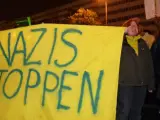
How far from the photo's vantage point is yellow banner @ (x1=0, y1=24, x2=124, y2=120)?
297 cm

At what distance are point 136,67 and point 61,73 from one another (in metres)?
→ 0.90

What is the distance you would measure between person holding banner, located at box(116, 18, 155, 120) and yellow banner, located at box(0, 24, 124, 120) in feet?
2.02

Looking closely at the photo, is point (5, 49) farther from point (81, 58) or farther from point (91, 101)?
point (91, 101)

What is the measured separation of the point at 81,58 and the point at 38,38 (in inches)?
16.7

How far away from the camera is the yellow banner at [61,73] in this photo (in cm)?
297

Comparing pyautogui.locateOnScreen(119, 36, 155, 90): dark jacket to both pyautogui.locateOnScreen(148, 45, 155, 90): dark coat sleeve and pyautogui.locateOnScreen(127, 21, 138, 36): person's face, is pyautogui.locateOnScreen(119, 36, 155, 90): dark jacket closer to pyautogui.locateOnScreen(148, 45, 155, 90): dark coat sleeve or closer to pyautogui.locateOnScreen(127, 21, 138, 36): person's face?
pyautogui.locateOnScreen(148, 45, 155, 90): dark coat sleeve

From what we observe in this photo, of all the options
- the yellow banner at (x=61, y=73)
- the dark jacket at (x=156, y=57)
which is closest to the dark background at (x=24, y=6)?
the dark jacket at (x=156, y=57)

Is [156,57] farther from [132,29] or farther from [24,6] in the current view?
[24,6]

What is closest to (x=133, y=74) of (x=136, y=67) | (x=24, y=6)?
(x=136, y=67)

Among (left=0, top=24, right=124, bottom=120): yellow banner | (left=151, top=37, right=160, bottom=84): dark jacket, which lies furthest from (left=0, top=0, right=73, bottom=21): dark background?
(left=0, top=24, right=124, bottom=120): yellow banner

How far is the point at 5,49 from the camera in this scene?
3.41 m

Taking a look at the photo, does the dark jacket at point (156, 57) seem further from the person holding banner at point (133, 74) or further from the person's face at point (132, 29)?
the person's face at point (132, 29)

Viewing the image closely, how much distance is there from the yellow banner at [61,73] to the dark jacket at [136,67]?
25.2 inches

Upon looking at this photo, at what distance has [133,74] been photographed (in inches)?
145
